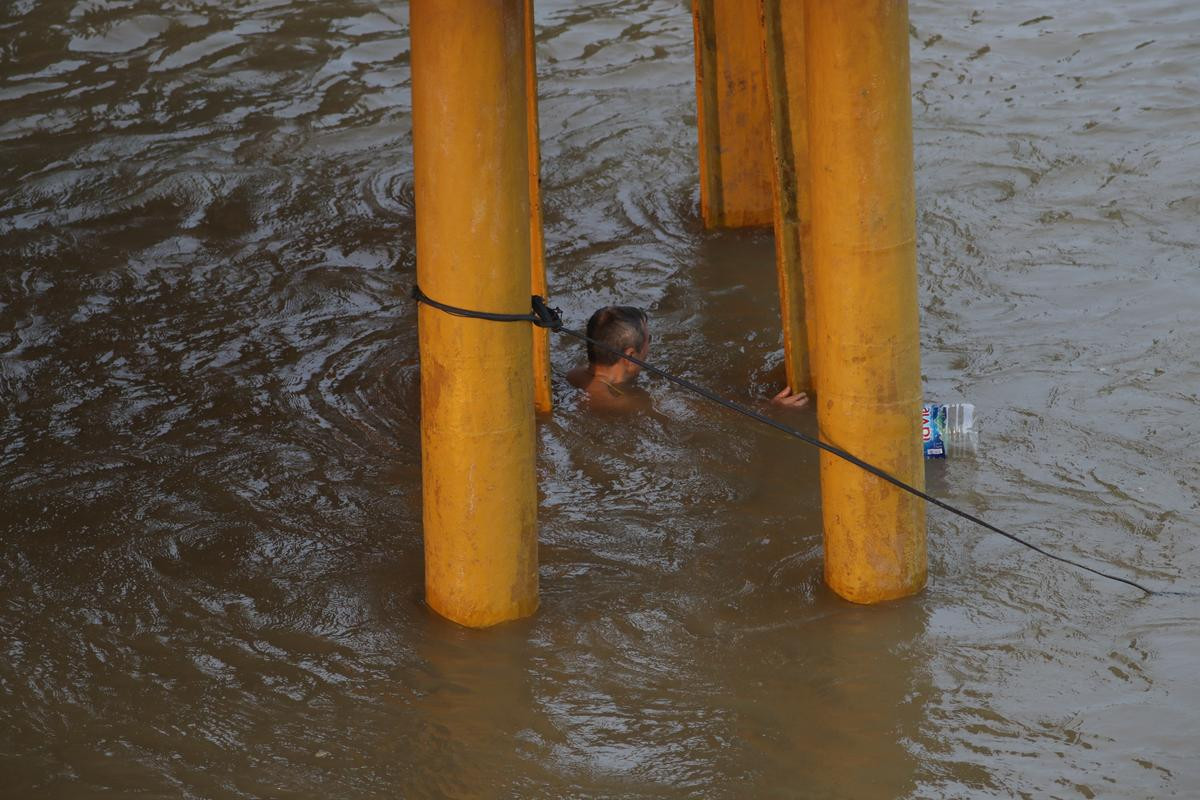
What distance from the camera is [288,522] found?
653cm

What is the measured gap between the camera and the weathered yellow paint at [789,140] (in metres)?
6.79

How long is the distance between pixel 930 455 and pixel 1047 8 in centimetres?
805

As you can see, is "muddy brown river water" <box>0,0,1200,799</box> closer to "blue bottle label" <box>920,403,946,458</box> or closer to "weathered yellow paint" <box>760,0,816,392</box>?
"blue bottle label" <box>920,403,946,458</box>

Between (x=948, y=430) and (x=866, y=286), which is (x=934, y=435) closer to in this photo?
(x=948, y=430)

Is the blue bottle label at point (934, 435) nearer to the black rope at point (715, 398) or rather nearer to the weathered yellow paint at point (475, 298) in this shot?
the black rope at point (715, 398)

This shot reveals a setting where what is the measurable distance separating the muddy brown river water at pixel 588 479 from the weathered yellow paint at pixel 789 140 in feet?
2.51

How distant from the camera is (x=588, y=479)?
6.96 metres

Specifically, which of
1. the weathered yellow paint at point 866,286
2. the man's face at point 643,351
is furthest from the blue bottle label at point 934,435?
the man's face at point 643,351

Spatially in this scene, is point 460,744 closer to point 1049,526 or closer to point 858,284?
point 858,284

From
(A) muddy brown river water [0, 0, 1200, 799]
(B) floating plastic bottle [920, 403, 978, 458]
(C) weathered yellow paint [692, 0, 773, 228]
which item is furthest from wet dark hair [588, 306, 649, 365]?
(C) weathered yellow paint [692, 0, 773, 228]

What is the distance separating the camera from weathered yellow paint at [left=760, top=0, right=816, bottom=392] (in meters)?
6.79

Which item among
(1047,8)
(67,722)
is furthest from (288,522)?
(1047,8)

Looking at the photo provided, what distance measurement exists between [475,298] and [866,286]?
1352mm

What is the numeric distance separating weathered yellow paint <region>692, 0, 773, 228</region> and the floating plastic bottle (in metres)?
2.80
